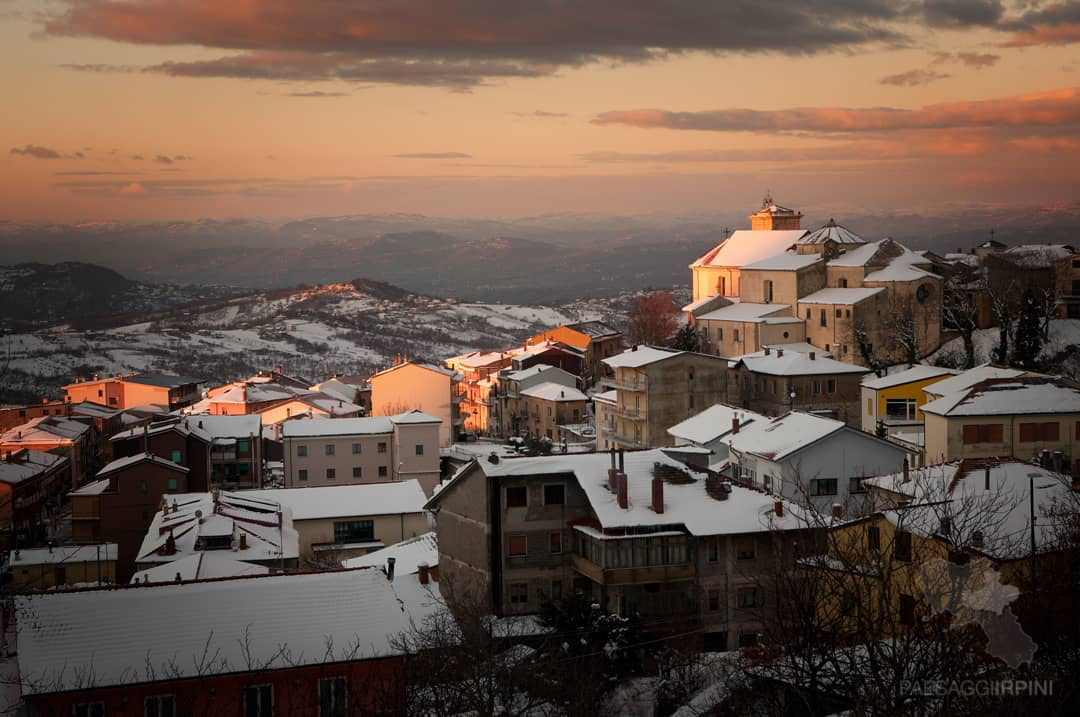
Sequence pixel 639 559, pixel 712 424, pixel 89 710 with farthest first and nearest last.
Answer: pixel 712 424, pixel 639 559, pixel 89 710

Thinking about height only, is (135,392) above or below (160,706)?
below

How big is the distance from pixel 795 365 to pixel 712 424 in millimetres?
9272

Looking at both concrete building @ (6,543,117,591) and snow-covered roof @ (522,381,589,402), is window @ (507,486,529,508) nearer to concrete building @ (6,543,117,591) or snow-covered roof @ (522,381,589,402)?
concrete building @ (6,543,117,591)

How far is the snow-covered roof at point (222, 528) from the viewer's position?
30391mm

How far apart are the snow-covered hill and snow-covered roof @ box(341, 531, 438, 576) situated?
257 feet

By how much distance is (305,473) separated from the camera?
50.1 m

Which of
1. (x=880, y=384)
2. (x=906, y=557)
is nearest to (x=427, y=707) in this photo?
(x=906, y=557)

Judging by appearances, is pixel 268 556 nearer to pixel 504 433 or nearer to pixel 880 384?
pixel 880 384

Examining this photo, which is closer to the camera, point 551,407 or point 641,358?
point 641,358

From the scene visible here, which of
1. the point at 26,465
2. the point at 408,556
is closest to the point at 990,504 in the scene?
the point at 408,556

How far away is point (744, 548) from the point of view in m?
26.4

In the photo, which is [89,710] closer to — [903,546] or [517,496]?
[517,496]

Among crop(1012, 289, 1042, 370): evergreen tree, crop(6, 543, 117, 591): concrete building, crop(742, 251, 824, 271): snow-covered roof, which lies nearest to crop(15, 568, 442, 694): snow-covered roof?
crop(6, 543, 117, 591): concrete building

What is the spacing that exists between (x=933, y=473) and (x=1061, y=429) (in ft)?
39.9
